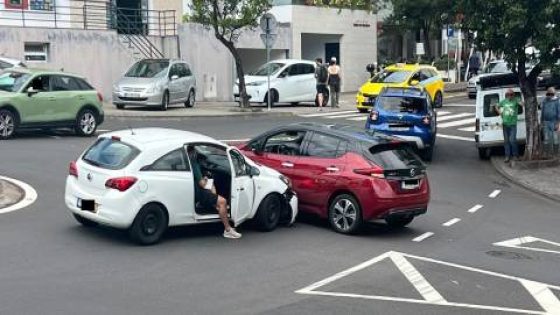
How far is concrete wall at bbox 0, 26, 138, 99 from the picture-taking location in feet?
95.5

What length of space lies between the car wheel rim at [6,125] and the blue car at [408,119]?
9080mm

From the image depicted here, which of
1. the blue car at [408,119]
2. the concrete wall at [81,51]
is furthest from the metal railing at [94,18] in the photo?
the blue car at [408,119]

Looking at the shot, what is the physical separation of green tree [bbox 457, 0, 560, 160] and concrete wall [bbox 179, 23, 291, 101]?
1664 cm

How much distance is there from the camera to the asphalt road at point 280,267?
27.6 ft

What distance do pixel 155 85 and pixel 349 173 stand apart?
657 inches

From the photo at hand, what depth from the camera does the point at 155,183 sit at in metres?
10.8

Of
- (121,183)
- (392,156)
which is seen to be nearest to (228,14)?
(392,156)

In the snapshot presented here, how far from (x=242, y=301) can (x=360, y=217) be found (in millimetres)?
4572

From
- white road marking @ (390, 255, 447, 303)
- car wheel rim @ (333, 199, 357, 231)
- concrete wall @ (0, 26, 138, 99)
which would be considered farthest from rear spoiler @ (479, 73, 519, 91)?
concrete wall @ (0, 26, 138, 99)

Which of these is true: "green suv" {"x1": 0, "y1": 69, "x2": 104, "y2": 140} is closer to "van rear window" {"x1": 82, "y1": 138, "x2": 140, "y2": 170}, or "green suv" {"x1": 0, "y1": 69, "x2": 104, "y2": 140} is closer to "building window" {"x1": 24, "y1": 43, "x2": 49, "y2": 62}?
"building window" {"x1": 24, "y1": 43, "x2": 49, "y2": 62}

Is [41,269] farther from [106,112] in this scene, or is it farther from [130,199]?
[106,112]

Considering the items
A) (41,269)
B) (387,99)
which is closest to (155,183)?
(41,269)

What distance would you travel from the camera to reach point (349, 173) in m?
12.9

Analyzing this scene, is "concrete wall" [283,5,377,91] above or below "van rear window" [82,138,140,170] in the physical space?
above
